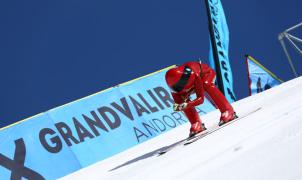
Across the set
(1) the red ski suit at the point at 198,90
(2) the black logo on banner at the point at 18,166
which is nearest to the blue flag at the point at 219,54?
(2) the black logo on banner at the point at 18,166

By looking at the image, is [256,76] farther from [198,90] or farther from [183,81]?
[183,81]

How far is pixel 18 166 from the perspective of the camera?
5.43 metres

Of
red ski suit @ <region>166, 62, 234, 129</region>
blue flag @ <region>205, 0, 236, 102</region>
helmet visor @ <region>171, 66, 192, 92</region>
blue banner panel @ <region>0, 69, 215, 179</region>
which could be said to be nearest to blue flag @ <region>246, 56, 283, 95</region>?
blue flag @ <region>205, 0, 236, 102</region>

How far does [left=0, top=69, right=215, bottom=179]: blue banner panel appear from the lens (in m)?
5.55

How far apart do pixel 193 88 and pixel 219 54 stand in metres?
5.06

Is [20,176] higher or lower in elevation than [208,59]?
lower

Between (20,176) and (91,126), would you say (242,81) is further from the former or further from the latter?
(20,176)

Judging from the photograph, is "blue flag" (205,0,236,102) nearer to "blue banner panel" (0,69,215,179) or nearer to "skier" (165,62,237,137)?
"blue banner panel" (0,69,215,179)

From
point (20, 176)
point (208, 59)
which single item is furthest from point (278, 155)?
point (208, 59)

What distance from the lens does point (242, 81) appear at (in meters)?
9.70

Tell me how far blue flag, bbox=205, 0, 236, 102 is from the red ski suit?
185 inches

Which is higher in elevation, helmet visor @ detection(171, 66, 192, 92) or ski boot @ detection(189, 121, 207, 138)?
helmet visor @ detection(171, 66, 192, 92)

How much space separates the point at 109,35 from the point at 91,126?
183cm

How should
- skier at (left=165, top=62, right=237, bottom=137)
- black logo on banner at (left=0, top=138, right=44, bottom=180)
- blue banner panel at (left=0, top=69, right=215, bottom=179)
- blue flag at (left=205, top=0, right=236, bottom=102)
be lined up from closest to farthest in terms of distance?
skier at (left=165, top=62, right=237, bottom=137), black logo on banner at (left=0, top=138, right=44, bottom=180), blue banner panel at (left=0, top=69, right=215, bottom=179), blue flag at (left=205, top=0, right=236, bottom=102)
